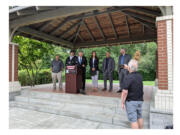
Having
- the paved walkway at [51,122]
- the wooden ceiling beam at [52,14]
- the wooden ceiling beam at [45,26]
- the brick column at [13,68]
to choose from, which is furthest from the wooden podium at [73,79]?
the wooden ceiling beam at [45,26]

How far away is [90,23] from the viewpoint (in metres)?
6.70

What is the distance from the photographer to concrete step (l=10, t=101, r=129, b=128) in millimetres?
3223

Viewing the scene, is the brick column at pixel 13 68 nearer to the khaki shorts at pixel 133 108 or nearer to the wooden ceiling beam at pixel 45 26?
the wooden ceiling beam at pixel 45 26

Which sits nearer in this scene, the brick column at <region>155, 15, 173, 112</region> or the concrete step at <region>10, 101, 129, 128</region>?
the brick column at <region>155, 15, 173, 112</region>

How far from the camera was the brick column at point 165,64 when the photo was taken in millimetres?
2922

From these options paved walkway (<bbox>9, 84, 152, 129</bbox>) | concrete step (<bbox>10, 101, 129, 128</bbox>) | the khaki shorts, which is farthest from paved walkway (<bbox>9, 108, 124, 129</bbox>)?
the khaki shorts

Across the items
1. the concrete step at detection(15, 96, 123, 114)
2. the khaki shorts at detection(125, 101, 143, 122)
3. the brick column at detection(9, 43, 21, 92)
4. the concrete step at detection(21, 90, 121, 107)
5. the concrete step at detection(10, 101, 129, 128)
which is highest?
the brick column at detection(9, 43, 21, 92)

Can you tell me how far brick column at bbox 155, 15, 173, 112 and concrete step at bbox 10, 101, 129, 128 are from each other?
95 centimetres

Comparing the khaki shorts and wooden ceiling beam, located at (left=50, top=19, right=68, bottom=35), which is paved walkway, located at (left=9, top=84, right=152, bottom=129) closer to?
the khaki shorts

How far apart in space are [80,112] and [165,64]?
8.32 ft

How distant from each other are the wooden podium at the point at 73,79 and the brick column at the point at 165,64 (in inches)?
103

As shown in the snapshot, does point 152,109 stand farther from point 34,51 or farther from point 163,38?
point 34,51

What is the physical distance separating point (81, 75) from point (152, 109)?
2.74 meters

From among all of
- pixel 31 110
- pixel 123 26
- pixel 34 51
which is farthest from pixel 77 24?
pixel 31 110
